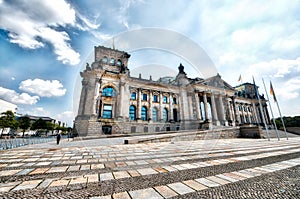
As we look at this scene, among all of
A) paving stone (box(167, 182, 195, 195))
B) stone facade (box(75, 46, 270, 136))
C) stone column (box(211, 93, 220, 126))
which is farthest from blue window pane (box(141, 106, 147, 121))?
paving stone (box(167, 182, 195, 195))

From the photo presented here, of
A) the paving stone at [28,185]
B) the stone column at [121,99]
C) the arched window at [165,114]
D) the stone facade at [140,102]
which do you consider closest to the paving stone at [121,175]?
the paving stone at [28,185]

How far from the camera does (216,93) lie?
37906mm

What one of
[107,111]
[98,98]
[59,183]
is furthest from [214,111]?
[59,183]

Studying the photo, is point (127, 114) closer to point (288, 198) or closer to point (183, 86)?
point (183, 86)

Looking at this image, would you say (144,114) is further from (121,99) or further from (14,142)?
(14,142)

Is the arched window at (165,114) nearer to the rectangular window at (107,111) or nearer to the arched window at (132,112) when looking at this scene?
the arched window at (132,112)

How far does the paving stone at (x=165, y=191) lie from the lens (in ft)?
7.47

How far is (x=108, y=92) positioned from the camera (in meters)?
27.6

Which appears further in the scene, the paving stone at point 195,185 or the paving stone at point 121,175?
the paving stone at point 121,175

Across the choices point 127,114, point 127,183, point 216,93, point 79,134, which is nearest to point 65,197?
point 127,183

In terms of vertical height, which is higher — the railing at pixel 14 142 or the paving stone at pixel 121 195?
the paving stone at pixel 121 195

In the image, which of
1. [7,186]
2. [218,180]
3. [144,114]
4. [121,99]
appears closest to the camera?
[7,186]

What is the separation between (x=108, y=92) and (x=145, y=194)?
88.4 feet

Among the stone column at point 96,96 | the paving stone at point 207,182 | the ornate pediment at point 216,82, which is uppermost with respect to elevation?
the ornate pediment at point 216,82
